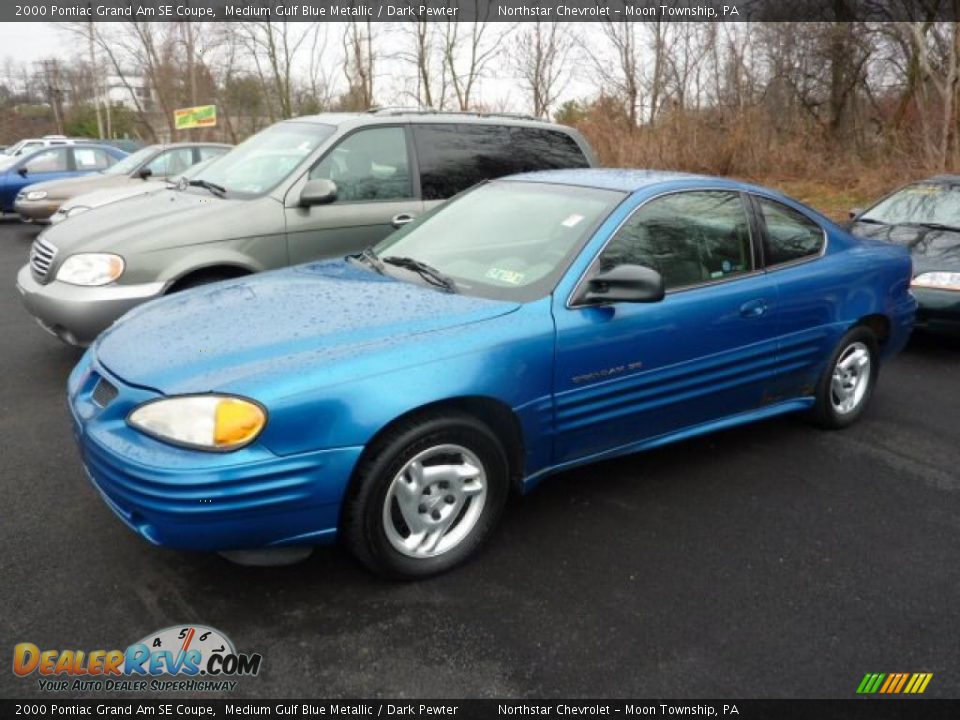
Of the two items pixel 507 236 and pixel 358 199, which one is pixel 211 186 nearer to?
pixel 358 199

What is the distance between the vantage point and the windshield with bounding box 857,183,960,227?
275 inches

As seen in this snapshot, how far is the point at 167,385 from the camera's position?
260 centimetres

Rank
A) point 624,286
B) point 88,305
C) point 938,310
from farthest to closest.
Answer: point 938,310
point 88,305
point 624,286

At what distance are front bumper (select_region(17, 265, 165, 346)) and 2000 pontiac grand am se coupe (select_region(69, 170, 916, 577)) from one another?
4.45ft

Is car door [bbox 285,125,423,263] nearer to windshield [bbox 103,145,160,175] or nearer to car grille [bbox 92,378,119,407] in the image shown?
car grille [bbox 92,378,119,407]

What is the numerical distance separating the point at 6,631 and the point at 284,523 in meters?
1.00

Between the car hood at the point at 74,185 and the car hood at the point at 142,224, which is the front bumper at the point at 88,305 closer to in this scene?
the car hood at the point at 142,224

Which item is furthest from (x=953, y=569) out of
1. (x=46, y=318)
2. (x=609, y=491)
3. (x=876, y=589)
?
(x=46, y=318)

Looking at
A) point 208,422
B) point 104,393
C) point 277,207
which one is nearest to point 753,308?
point 208,422

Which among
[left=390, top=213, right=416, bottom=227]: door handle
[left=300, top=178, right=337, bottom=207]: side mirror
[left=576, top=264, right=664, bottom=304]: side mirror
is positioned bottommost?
[left=576, top=264, right=664, bottom=304]: side mirror

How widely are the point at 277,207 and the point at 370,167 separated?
853 mm

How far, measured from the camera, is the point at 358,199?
566cm

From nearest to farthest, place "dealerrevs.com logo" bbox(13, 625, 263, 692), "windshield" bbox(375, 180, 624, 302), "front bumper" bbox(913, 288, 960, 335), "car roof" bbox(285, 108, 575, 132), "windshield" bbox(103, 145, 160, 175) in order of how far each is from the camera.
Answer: "dealerrevs.com logo" bbox(13, 625, 263, 692) < "windshield" bbox(375, 180, 624, 302) < "car roof" bbox(285, 108, 575, 132) < "front bumper" bbox(913, 288, 960, 335) < "windshield" bbox(103, 145, 160, 175)

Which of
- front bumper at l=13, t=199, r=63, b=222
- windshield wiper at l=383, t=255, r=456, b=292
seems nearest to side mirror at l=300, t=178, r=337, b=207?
windshield wiper at l=383, t=255, r=456, b=292
